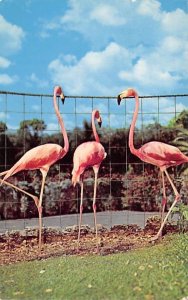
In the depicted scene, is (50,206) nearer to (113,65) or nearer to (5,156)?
(5,156)

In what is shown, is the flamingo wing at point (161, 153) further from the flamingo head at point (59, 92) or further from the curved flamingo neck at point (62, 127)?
the flamingo head at point (59, 92)

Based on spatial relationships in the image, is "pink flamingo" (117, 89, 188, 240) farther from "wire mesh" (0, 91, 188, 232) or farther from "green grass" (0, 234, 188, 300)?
"green grass" (0, 234, 188, 300)

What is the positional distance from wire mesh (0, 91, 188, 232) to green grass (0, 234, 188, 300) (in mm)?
440

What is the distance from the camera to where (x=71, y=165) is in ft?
14.7

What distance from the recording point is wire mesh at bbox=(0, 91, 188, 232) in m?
4.49

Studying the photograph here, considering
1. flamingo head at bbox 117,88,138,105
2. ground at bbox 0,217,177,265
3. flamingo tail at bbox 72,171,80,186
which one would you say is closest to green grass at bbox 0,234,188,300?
ground at bbox 0,217,177,265

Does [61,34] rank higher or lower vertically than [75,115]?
higher

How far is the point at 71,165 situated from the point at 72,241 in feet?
2.01

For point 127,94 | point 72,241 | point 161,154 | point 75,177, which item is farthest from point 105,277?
point 127,94

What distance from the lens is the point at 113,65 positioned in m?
4.30

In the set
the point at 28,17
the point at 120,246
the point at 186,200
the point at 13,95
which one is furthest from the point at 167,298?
the point at 28,17

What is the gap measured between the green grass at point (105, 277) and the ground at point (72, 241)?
127 mm

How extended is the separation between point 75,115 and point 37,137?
14.1 inches

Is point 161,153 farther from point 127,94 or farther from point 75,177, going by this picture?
point 75,177
